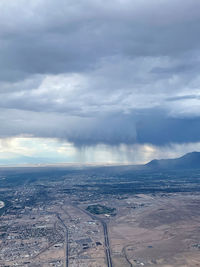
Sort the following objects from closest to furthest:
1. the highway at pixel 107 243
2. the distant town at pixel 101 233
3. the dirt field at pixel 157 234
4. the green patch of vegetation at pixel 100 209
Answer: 1. the highway at pixel 107 243
2. the dirt field at pixel 157 234
3. the distant town at pixel 101 233
4. the green patch of vegetation at pixel 100 209

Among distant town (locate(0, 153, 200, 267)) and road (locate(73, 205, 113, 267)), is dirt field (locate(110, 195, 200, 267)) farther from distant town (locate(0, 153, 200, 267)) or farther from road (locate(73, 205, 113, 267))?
road (locate(73, 205, 113, 267))

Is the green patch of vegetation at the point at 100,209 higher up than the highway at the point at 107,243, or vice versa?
the green patch of vegetation at the point at 100,209

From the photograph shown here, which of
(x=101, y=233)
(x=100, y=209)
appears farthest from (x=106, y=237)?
(x=100, y=209)

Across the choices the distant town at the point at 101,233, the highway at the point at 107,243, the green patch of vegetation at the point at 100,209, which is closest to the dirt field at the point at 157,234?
the distant town at the point at 101,233

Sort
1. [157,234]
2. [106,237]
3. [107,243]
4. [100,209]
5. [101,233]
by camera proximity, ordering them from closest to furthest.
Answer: [107,243]
[106,237]
[157,234]
[101,233]
[100,209]

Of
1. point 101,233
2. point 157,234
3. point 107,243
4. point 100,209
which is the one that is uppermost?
point 100,209

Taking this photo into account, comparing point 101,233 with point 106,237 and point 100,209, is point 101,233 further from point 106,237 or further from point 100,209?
point 100,209

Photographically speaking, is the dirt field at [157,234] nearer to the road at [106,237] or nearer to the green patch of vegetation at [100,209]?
the road at [106,237]

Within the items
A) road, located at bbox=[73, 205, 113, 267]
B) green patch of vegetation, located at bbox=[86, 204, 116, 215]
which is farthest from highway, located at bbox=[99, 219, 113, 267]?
green patch of vegetation, located at bbox=[86, 204, 116, 215]
